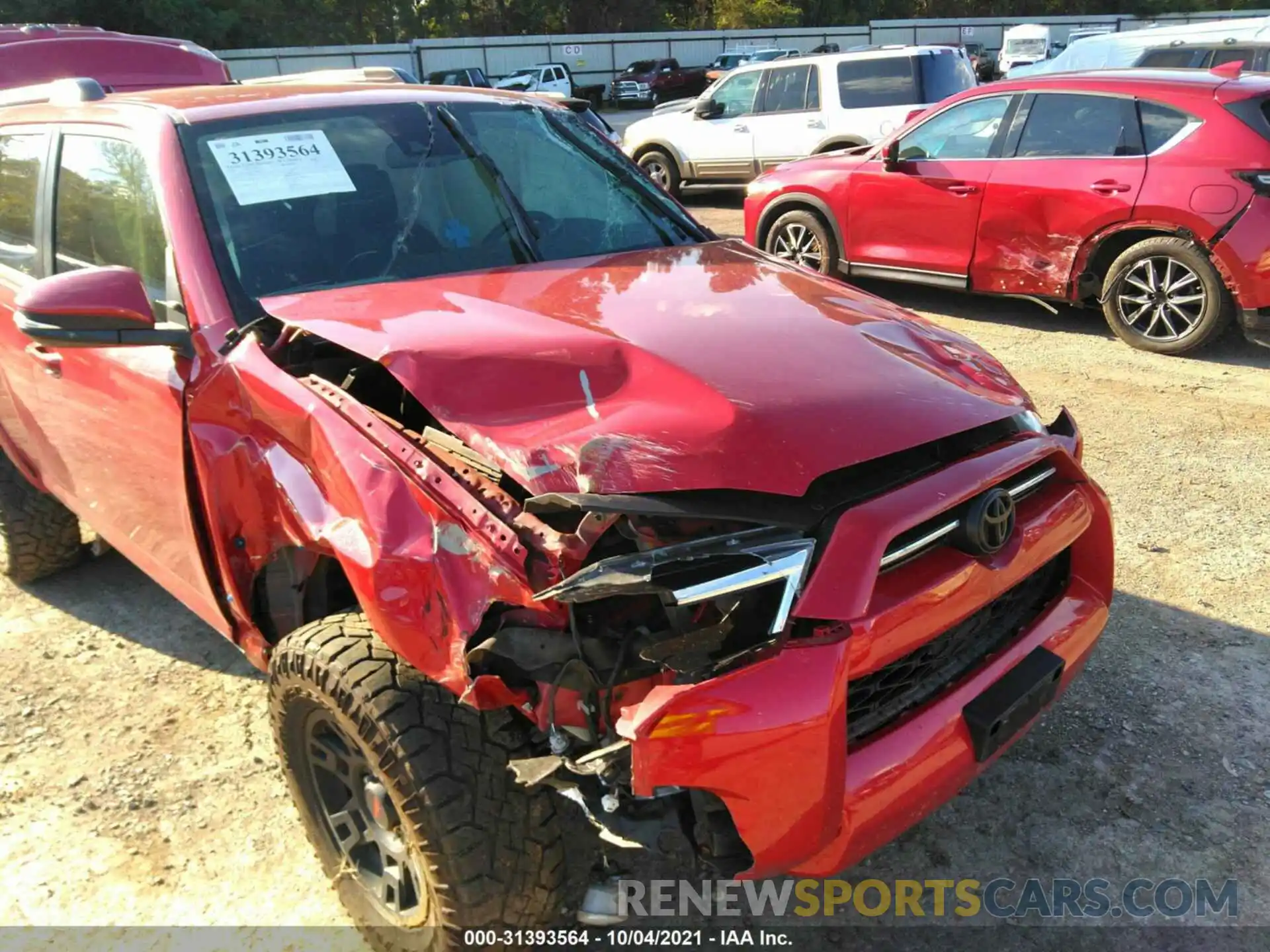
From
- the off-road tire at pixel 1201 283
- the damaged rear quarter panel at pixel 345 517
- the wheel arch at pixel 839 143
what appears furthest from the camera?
the wheel arch at pixel 839 143

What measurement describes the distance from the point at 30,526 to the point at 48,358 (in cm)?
118

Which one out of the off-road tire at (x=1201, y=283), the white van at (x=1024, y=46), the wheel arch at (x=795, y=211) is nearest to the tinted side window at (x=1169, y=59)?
the wheel arch at (x=795, y=211)

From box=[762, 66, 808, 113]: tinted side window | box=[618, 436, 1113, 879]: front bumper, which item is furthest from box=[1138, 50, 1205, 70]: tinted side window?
box=[618, 436, 1113, 879]: front bumper

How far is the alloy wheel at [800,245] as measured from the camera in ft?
26.7

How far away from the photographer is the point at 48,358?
3059 mm

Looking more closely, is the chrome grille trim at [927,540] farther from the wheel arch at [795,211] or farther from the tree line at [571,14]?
the tree line at [571,14]

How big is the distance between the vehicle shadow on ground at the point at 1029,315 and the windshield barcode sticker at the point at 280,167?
5220 mm

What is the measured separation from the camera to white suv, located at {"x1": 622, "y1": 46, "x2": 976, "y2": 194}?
10703 mm

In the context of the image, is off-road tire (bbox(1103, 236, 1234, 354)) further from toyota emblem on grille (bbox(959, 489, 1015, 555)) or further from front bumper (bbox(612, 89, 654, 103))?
front bumper (bbox(612, 89, 654, 103))

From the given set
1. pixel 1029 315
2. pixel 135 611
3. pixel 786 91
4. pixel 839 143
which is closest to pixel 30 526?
pixel 135 611

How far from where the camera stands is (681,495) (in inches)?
74.0

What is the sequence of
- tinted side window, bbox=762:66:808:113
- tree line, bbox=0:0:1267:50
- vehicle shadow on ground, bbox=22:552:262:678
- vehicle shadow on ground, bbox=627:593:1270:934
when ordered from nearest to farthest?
1. vehicle shadow on ground, bbox=627:593:1270:934
2. vehicle shadow on ground, bbox=22:552:262:678
3. tinted side window, bbox=762:66:808:113
4. tree line, bbox=0:0:1267:50

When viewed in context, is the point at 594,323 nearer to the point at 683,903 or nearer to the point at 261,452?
the point at 261,452

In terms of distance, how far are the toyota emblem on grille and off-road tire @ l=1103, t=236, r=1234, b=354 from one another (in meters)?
5.05
